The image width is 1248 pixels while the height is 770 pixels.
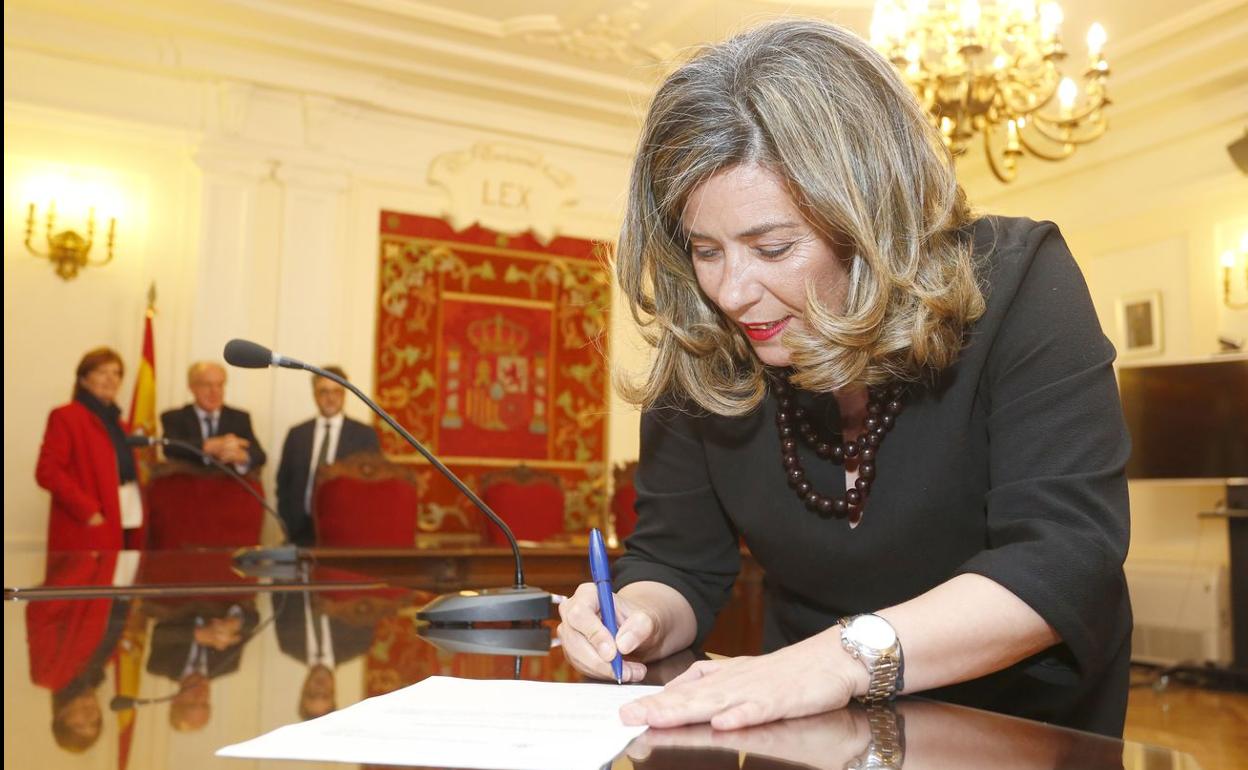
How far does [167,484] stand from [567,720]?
441 cm

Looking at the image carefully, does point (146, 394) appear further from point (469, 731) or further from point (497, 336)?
point (469, 731)

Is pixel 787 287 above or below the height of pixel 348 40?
below

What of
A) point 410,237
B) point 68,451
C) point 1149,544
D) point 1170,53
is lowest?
point 1149,544

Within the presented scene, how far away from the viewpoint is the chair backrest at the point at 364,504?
4891 millimetres

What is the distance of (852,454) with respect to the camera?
127 cm

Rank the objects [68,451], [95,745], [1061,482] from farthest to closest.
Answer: [68,451] → [1061,482] → [95,745]

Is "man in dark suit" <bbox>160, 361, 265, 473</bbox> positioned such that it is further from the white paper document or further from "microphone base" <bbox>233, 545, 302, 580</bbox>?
the white paper document

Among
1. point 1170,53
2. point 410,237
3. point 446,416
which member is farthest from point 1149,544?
point 410,237

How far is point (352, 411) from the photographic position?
691cm

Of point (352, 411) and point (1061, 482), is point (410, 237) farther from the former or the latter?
point (1061, 482)

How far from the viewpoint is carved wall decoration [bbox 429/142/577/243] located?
7219 mm

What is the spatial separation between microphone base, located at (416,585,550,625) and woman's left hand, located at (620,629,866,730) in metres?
0.69

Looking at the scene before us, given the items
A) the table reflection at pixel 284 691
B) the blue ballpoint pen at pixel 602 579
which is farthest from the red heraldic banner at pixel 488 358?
the blue ballpoint pen at pixel 602 579

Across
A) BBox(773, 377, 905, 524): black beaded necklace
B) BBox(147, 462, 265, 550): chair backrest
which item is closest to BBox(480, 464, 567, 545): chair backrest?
BBox(147, 462, 265, 550): chair backrest
